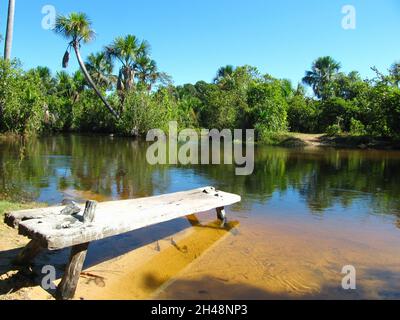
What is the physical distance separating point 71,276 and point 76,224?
2.02 ft

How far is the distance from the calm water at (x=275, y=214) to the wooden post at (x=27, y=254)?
98 cm

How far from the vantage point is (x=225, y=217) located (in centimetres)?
902

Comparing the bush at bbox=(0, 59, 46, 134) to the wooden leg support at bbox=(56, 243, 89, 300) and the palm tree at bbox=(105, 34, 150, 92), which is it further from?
the palm tree at bbox=(105, 34, 150, 92)

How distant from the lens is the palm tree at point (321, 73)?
57.7m

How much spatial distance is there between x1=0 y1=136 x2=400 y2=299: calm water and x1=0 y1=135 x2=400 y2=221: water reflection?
0.03 meters

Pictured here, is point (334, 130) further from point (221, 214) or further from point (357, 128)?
point (221, 214)

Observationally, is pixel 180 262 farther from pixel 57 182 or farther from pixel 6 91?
pixel 6 91

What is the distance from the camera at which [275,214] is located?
982 cm

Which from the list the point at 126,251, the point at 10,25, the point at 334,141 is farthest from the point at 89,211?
the point at 334,141

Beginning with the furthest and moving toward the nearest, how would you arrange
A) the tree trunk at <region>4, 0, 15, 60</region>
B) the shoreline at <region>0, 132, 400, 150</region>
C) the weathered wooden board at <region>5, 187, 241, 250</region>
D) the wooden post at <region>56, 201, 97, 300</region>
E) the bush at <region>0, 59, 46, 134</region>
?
1. the shoreline at <region>0, 132, 400, 150</region>
2. the tree trunk at <region>4, 0, 15, 60</region>
3. the bush at <region>0, 59, 46, 134</region>
4. the wooden post at <region>56, 201, 97, 300</region>
5. the weathered wooden board at <region>5, 187, 241, 250</region>

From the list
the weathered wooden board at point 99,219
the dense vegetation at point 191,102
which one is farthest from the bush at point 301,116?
the weathered wooden board at point 99,219

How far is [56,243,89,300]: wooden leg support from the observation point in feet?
15.7

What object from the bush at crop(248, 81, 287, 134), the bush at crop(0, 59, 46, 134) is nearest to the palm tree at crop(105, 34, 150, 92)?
the bush at crop(248, 81, 287, 134)

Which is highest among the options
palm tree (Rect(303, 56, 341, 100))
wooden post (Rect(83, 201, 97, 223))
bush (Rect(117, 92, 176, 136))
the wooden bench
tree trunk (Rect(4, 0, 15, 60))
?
palm tree (Rect(303, 56, 341, 100))
